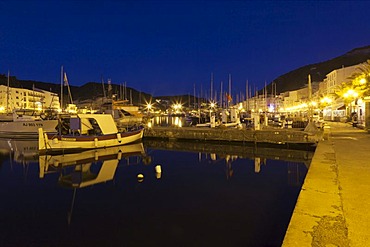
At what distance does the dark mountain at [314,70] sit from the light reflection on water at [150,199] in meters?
150

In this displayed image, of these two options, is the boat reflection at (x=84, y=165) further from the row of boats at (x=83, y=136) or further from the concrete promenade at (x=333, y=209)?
the concrete promenade at (x=333, y=209)

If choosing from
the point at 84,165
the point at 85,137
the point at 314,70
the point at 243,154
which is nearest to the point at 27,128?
the point at 85,137

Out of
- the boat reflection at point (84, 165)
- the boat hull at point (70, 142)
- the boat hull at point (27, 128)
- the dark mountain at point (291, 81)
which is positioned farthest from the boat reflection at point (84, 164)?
the dark mountain at point (291, 81)

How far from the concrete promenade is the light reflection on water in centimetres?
188

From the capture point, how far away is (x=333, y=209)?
16.6 feet

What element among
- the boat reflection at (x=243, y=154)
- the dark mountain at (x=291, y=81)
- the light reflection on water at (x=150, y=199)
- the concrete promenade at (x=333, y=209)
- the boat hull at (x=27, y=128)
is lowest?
the light reflection on water at (x=150, y=199)

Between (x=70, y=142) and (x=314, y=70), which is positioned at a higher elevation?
(x=314, y=70)

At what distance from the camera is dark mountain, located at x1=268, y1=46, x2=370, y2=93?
15296cm

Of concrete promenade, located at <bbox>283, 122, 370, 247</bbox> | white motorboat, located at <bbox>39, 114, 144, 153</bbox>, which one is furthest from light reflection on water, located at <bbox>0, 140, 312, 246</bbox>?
concrete promenade, located at <bbox>283, 122, 370, 247</bbox>

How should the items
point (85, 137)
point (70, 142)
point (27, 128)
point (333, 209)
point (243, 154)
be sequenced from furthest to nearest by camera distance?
point (27, 128) → point (85, 137) → point (70, 142) → point (243, 154) → point (333, 209)

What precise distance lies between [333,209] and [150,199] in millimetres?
7168

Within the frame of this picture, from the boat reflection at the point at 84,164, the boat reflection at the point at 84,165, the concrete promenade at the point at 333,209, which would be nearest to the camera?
the concrete promenade at the point at 333,209

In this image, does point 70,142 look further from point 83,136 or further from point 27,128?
point 27,128

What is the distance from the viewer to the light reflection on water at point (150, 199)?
7.41 m
